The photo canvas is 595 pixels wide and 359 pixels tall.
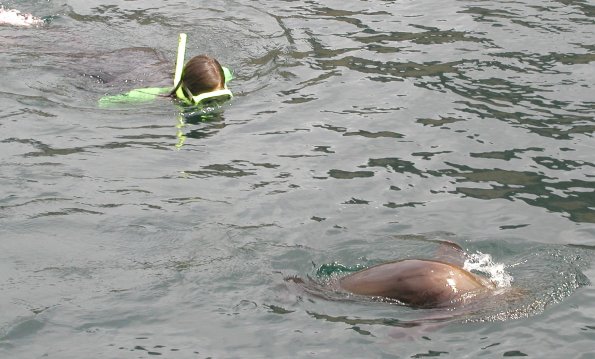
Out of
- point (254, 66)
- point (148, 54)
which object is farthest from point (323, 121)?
point (148, 54)

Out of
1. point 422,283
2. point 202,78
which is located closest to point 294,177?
point 202,78

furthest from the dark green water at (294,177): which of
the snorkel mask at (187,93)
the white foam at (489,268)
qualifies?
the snorkel mask at (187,93)

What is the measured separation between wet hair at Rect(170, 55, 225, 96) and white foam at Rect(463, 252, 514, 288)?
393cm

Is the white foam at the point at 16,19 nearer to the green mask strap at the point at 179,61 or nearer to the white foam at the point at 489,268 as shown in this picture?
the green mask strap at the point at 179,61

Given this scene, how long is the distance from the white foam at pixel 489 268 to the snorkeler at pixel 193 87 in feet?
12.9

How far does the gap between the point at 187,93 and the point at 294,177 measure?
7.07 ft

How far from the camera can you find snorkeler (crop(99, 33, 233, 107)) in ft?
34.0

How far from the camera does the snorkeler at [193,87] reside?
1037 centimetres

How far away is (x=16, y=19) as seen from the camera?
12688 millimetres

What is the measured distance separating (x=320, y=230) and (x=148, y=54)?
4.67 metres

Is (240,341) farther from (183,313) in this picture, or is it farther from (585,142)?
(585,142)

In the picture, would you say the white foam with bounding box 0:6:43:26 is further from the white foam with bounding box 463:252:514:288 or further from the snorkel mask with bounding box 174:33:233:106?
the white foam with bounding box 463:252:514:288

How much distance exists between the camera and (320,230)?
7809mm

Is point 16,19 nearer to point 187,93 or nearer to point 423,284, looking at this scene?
point 187,93
